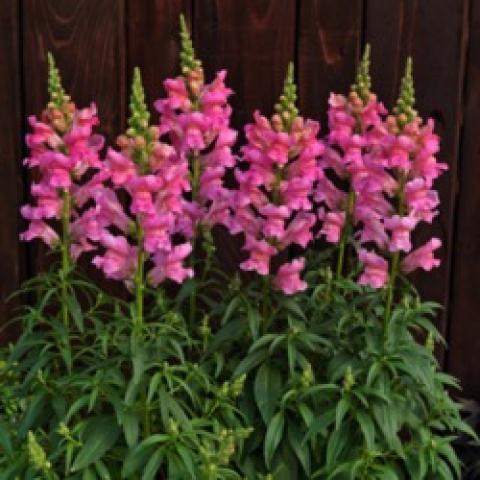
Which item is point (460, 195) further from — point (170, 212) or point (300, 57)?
point (170, 212)

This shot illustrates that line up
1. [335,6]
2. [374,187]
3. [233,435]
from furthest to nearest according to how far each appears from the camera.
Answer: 1. [335,6]
2. [374,187]
3. [233,435]

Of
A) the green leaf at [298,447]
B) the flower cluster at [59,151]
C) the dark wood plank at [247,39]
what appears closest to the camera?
the flower cluster at [59,151]

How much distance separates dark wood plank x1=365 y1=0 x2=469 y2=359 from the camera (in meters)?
4.22

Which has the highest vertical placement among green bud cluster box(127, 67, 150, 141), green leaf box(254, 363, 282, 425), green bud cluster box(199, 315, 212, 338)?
green bud cluster box(127, 67, 150, 141)

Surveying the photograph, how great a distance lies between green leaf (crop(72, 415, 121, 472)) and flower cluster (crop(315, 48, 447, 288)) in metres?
0.96

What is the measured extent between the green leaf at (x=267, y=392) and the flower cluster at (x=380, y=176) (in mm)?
448

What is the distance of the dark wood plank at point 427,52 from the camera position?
4.22 m

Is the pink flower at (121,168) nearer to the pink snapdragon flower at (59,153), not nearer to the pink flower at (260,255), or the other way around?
the pink snapdragon flower at (59,153)

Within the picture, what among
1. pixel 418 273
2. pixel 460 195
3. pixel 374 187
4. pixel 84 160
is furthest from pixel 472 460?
pixel 84 160

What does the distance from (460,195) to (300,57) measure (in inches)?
35.3

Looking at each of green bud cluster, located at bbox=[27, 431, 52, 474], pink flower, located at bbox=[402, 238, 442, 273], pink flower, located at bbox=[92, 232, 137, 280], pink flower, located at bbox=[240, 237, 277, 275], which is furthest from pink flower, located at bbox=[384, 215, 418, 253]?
green bud cluster, located at bbox=[27, 431, 52, 474]

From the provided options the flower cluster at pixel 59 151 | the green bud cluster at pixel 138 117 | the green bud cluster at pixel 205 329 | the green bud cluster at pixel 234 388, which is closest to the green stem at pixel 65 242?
the flower cluster at pixel 59 151

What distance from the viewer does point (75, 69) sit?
4.27m

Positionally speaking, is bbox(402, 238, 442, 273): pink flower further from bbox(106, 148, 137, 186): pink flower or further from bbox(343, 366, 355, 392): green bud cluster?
bbox(106, 148, 137, 186): pink flower
